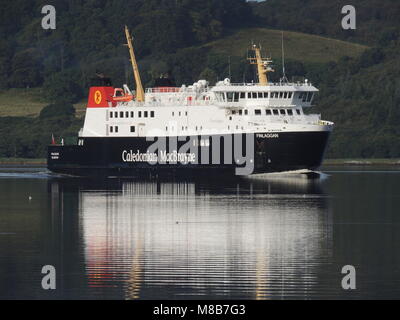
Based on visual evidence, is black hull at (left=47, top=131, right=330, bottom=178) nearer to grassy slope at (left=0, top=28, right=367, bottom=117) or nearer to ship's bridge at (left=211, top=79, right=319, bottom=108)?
ship's bridge at (left=211, top=79, right=319, bottom=108)

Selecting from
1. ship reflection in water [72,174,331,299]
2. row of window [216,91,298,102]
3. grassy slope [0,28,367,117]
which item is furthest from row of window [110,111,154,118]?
grassy slope [0,28,367,117]

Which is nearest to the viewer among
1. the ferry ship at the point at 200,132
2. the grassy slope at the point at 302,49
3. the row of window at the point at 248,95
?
the ferry ship at the point at 200,132

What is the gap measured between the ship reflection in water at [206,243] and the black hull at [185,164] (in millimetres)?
15356

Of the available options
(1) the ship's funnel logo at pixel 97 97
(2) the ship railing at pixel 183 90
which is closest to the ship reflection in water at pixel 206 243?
(2) the ship railing at pixel 183 90

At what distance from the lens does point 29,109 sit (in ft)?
552

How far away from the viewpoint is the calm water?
3319 centimetres

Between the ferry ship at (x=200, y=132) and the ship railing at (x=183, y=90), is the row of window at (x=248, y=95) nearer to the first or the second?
the ferry ship at (x=200, y=132)

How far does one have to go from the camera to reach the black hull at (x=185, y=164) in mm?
83500

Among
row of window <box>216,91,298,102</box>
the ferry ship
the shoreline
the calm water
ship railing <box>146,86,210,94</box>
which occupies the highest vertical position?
ship railing <box>146,86,210,94</box>

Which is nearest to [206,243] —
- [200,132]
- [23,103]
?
[200,132]

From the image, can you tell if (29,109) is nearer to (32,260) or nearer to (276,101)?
(276,101)

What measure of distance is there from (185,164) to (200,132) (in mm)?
2799

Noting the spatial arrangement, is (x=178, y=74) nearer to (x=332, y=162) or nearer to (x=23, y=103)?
(x=23, y=103)
